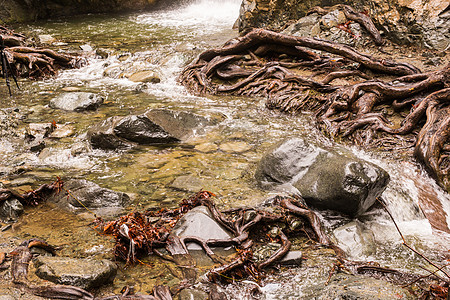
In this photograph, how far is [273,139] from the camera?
695 cm

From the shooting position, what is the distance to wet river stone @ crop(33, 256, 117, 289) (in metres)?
3.04

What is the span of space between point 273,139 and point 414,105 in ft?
10.4

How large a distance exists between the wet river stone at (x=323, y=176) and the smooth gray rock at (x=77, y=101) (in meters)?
5.13

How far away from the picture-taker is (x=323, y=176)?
15.6ft

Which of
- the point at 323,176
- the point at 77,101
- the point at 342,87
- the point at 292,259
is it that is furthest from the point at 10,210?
the point at 342,87

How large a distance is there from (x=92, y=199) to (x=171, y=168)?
4.80 ft

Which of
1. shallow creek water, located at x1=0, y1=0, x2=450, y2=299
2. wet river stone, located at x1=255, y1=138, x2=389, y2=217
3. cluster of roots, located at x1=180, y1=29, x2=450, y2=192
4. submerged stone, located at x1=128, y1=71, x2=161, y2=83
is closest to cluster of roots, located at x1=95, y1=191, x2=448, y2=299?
shallow creek water, located at x1=0, y1=0, x2=450, y2=299

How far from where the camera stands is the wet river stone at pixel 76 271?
3035 millimetres

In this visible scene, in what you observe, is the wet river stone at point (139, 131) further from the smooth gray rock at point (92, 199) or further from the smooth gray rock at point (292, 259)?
the smooth gray rock at point (292, 259)

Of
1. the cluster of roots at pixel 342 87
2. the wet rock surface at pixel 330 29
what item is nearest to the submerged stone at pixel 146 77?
the cluster of roots at pixel 342 87

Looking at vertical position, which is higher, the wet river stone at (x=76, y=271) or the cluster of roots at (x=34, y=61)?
the cluster of roots at (x=34, y=61)

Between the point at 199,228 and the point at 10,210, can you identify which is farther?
the point at 10,210

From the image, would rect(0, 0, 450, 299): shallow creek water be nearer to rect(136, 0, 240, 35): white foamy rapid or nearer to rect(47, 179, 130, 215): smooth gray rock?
rect(47, 179, 130, 215): smooth gray rock

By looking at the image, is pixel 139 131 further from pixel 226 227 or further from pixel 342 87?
pixel 342 87
